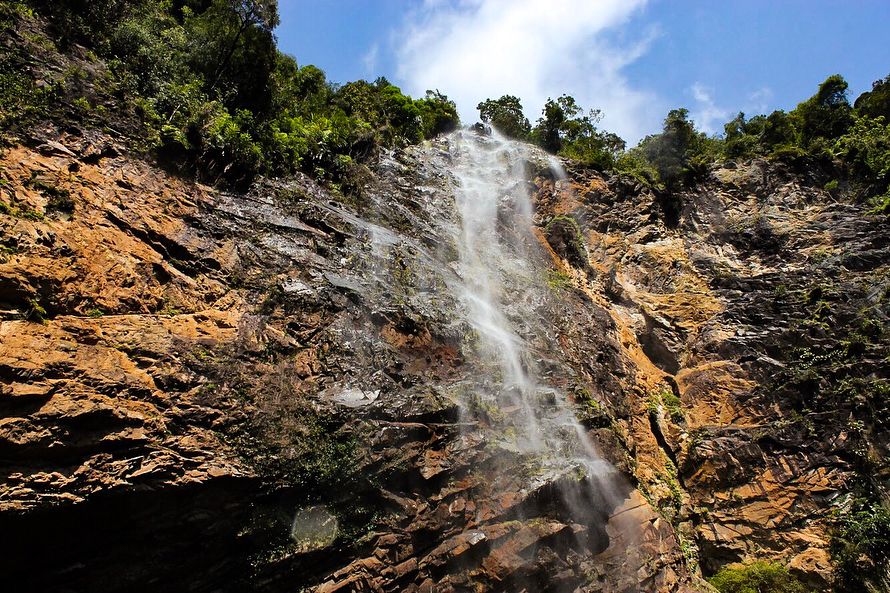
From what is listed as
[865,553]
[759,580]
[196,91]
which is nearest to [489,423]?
[759,580]

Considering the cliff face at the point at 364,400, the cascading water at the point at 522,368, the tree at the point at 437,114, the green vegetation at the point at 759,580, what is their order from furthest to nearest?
the tree at the point at 437,114 < the green vegetation at the point at 759,580 < the cascading water at the point at 522,368 < the cliff face at the point at 364,400

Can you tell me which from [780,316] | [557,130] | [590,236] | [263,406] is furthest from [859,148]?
[263,406]

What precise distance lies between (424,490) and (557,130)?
2564 centimetres

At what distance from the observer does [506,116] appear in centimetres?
3020

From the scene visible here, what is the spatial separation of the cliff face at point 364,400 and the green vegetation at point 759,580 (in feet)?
1.38

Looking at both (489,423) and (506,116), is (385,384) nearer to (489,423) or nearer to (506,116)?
(489,423)

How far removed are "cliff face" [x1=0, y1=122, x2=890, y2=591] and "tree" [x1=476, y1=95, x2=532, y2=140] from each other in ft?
51.1

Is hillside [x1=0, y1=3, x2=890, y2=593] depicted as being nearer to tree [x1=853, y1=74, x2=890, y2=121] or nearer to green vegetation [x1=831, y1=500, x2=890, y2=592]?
green vegetation [x1=831, y1=500, x2=890, y2=592]

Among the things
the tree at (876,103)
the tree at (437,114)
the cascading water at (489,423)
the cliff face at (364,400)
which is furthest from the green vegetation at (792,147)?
the cascading water at (489,423)

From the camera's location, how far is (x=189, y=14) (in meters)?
16.5

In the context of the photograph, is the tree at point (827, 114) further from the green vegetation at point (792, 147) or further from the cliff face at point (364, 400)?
the cliff face at point (364, 400)

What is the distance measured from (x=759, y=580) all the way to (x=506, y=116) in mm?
26759

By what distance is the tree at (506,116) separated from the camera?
29688 millimetres

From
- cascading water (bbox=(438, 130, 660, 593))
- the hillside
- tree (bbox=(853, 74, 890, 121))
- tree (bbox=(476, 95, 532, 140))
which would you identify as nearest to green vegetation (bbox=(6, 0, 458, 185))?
the hillside
